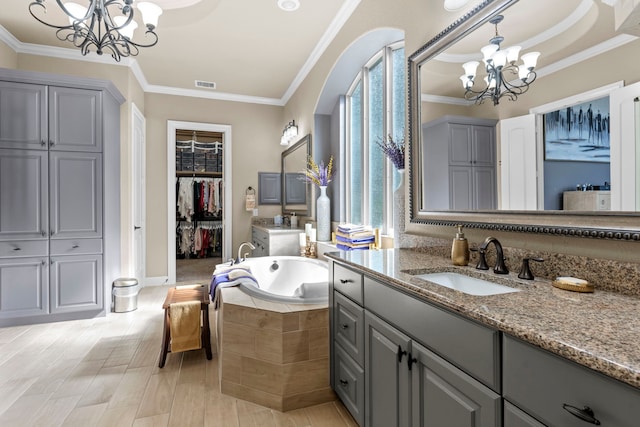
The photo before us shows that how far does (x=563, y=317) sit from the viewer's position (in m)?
0.83

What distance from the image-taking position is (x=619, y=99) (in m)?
1.08

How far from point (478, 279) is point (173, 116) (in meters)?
4.90

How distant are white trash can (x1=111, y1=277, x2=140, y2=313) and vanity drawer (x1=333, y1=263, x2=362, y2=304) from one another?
2.86 metres

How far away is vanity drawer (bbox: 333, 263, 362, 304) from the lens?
1.64 metres

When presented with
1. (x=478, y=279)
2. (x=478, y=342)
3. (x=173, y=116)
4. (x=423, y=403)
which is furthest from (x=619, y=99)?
(x=173, y=116)

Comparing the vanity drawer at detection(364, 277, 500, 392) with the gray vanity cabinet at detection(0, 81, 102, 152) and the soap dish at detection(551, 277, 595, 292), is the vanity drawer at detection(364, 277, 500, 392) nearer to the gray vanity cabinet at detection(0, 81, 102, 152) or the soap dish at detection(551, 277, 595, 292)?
the soap dish at detection(551, 277, 595, 292)

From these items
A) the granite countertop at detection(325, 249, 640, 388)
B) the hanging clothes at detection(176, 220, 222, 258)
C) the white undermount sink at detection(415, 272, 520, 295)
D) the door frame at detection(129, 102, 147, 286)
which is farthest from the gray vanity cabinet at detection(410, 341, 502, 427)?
the hanging clothes at detection(176, 220, 222, 258)

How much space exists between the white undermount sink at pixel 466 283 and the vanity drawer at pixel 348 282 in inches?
11.9

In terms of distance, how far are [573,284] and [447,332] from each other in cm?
Answer: 44

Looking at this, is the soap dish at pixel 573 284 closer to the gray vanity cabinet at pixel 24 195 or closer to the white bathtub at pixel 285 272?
the white bathtub at pixel 285 272

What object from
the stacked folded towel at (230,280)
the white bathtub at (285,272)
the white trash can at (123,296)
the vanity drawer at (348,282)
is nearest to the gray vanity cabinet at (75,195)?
the white trash can at (123,296)

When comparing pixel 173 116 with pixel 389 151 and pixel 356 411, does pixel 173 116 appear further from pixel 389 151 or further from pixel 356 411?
pixel 356 411

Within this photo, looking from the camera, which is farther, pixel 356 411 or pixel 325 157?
pixel 325 157

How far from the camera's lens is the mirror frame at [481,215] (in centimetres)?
110
